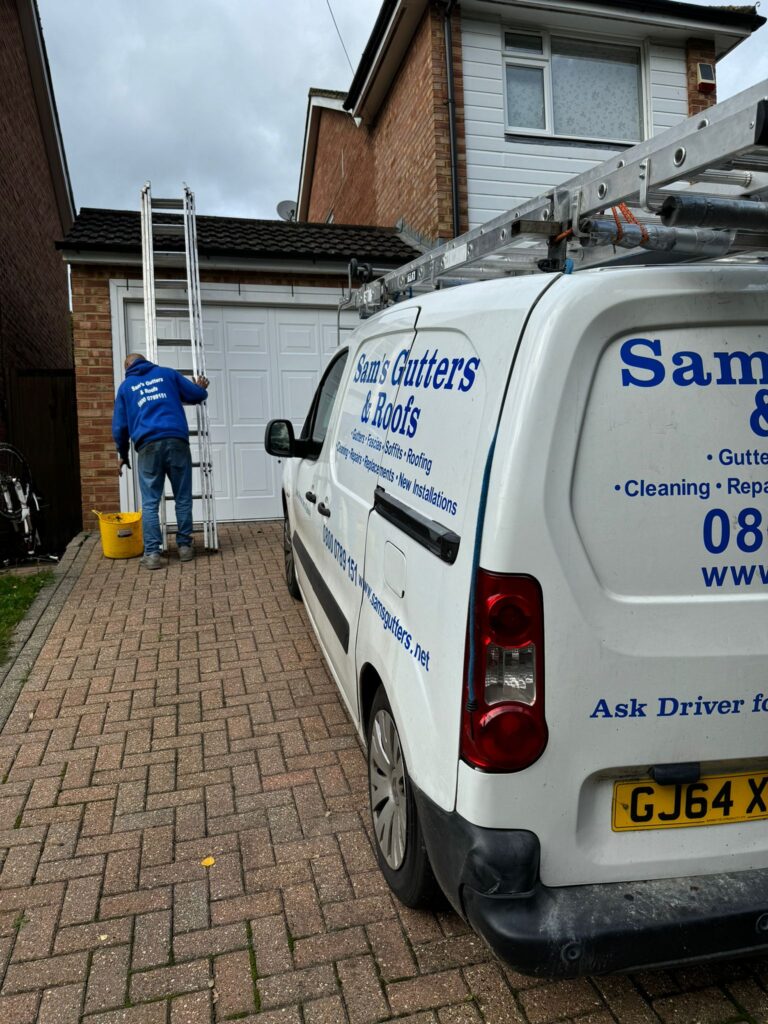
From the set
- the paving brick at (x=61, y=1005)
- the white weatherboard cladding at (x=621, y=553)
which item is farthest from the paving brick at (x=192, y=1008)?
the white weatherboard cladding at (x=621, y=553)

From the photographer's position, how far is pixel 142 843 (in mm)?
2943

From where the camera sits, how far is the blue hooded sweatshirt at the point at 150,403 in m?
6.95

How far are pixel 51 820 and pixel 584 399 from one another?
270 centimetres

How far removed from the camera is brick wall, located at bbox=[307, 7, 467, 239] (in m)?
9.21

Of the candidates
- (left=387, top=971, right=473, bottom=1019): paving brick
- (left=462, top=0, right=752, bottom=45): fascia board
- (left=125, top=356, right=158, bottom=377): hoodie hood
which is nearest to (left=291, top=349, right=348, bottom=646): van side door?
(left=387, top=971, right=473, bottom=1019): paving brick

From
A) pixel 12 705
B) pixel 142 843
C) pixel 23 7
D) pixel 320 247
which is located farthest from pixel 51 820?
pixel 23 7

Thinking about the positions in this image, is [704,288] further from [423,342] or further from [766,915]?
[766,915]

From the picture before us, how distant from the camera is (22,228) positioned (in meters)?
12.4

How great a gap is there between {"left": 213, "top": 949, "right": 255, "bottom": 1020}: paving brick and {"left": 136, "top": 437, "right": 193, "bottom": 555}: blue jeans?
505 centimetres

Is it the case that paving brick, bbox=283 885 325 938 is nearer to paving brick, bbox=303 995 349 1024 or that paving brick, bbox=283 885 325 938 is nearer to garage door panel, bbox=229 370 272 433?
paving brick, bbox=303 995 349 1024

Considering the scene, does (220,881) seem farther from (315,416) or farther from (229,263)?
(229,263)

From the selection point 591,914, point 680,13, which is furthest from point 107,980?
point 680,13

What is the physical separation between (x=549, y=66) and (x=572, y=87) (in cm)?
40

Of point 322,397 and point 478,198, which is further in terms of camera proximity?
point 478,198
